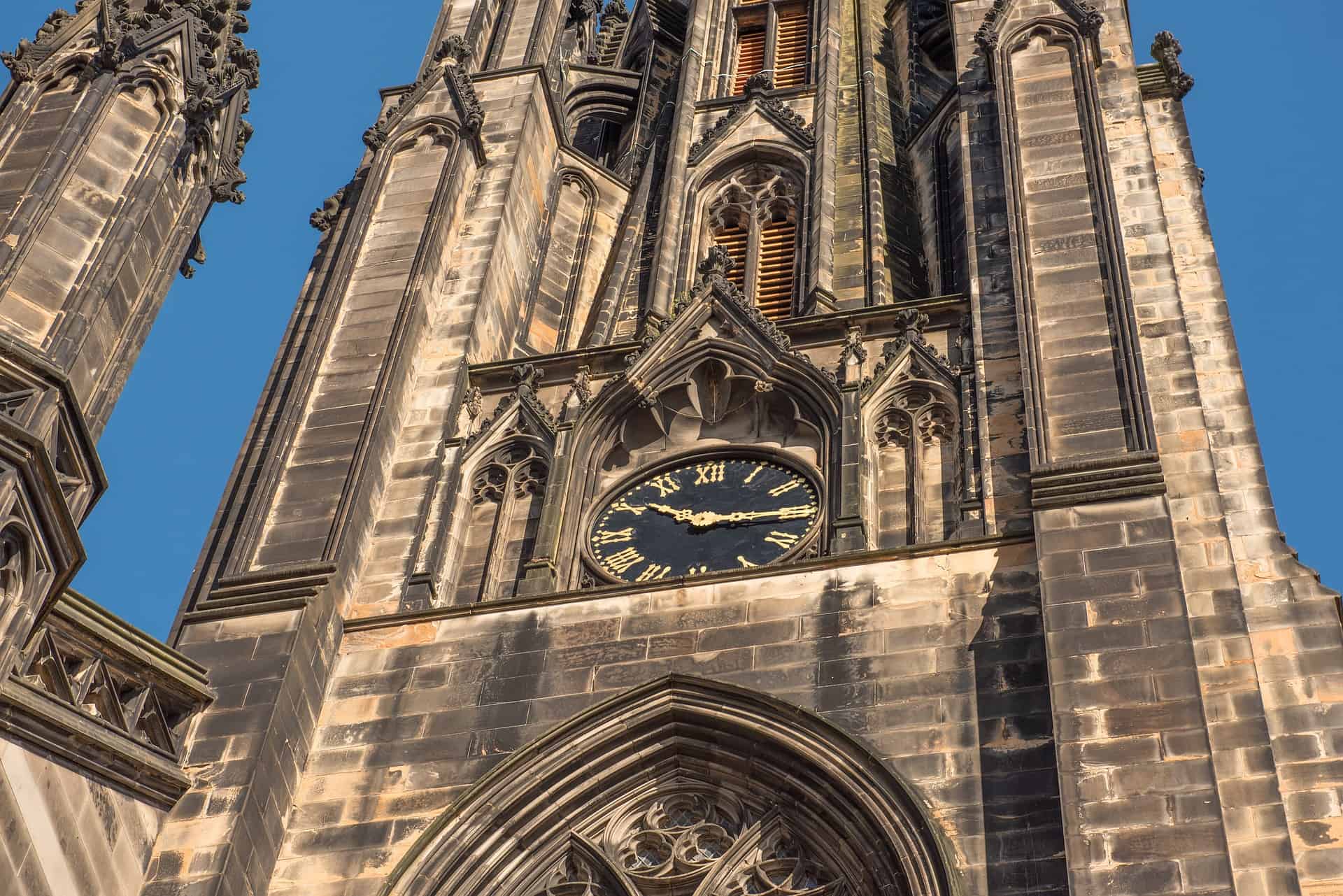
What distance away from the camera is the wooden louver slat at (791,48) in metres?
Result: 30.5

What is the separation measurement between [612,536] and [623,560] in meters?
0.50

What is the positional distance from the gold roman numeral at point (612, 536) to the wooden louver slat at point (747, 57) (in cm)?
1156

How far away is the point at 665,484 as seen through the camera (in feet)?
67.8

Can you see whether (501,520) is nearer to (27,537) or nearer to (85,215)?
(85,215)

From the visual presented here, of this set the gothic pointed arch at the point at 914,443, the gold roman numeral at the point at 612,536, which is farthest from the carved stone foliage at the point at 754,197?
the gold roman numeral at the point at 612,536

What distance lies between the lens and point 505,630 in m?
18.3

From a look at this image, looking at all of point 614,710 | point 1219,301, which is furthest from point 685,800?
point 1219,301

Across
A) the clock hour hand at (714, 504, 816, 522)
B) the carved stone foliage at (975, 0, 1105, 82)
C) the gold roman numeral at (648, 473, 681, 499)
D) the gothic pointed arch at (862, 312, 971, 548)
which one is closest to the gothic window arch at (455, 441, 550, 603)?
the gold roman numeral at (648, 473, 681, 499)

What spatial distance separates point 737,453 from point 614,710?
14.0 feet

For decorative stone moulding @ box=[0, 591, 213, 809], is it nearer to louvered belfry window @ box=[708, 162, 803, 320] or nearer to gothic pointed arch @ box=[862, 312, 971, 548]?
gothic pointed arch @ box=[862, 312, 971, 548]

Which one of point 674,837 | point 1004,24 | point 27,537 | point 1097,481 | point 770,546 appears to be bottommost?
point 27,537

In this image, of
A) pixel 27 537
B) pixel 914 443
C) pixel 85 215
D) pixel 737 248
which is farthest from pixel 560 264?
pixel 27 537

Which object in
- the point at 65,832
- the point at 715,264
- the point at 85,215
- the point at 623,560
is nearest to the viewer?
the point at 85,215

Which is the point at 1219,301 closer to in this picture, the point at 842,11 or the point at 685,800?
the point at 685,800
